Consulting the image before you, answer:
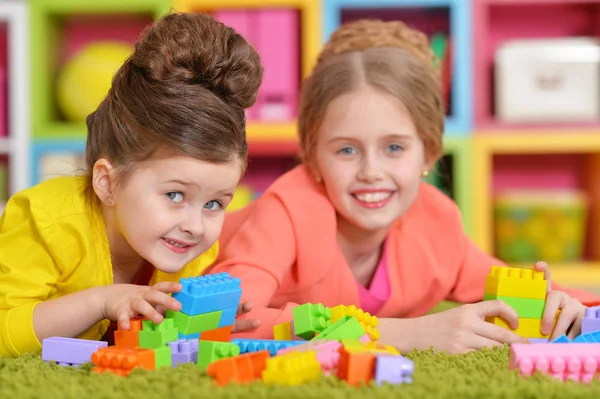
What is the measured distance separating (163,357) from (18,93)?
180 cm

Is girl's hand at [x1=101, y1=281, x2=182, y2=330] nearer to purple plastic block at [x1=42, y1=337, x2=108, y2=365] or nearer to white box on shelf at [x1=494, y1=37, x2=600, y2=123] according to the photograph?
purple plastic block at [x1=42, y1=337, x2=108, y2=365]

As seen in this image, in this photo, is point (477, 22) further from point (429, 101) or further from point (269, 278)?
point (269, 278)

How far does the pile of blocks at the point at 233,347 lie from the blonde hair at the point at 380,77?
47 centimetres

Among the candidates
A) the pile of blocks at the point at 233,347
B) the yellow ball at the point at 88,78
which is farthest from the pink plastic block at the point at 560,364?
the yellow ball at the point at 88,78

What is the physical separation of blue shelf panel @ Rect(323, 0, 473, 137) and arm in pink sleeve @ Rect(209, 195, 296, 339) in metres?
1.18

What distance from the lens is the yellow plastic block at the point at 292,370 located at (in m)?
0.74

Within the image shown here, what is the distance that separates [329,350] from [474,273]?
2.54ft

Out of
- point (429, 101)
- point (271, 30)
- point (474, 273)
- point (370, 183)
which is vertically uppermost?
point (271, 30)

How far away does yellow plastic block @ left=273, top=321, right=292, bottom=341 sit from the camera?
3.46 feet

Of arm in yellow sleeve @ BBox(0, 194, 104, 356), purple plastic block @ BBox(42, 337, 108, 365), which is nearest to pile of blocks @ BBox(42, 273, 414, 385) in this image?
purple plastic block @ BBox(42, 337, 108, 365)

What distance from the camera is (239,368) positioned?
2.53ft

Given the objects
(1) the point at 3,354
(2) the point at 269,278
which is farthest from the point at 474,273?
(1) the point at 3,354

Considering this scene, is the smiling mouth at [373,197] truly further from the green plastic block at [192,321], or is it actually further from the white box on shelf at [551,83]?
the white box on shelf at [551,83]

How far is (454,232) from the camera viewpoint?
4.97 feet
